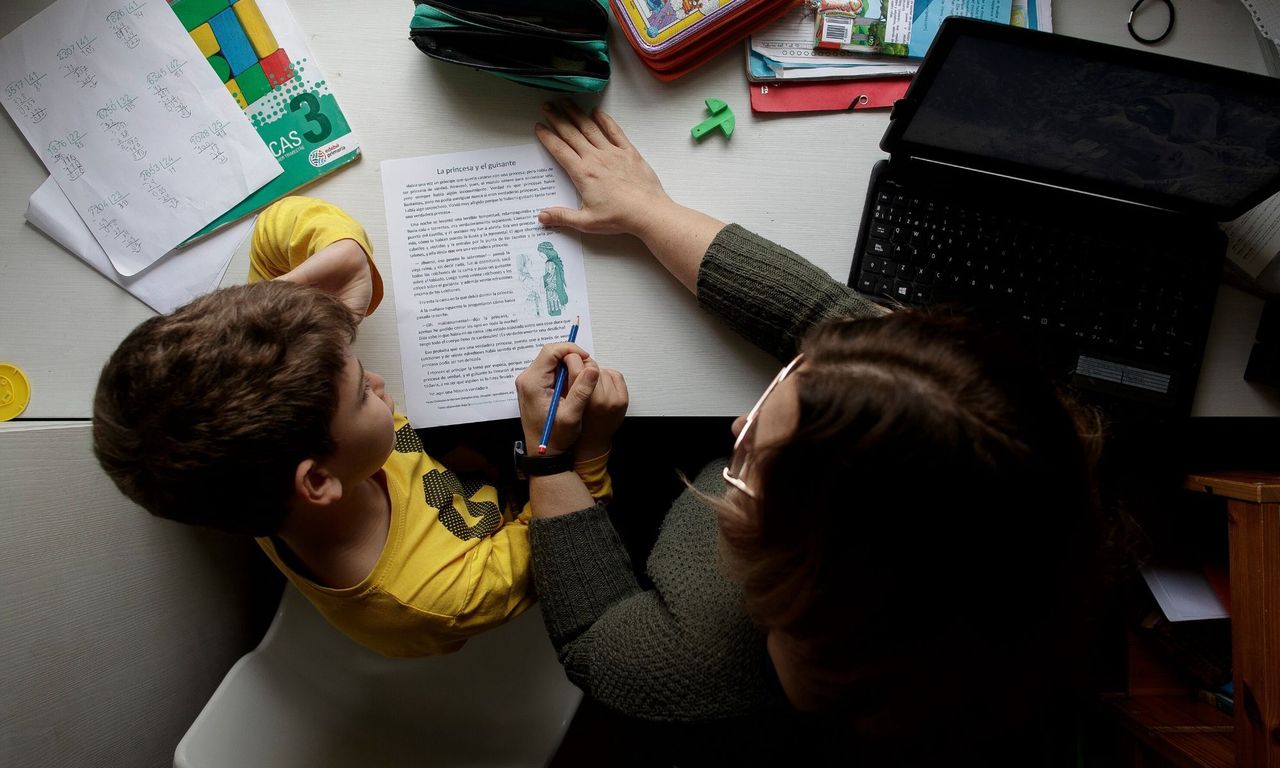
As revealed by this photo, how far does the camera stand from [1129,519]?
2.54 feet

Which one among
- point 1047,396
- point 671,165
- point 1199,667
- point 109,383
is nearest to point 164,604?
point 109,383

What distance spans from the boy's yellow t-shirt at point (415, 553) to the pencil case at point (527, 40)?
22 cm

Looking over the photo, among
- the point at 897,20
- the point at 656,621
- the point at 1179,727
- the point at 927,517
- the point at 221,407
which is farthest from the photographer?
the point at 1179,727

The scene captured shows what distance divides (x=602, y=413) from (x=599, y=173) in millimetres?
265

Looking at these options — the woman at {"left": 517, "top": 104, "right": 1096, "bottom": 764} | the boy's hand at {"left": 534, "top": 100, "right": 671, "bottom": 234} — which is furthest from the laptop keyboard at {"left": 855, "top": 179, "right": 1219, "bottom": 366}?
the boy's hand at {"left": 534, "top": 100, "right": 671, "bottom": 234}

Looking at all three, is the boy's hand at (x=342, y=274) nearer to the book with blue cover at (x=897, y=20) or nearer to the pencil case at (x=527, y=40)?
the pencil case at (x=527, y=40)

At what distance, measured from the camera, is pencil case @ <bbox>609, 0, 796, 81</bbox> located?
30.5 inches

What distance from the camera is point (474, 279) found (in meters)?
0.79

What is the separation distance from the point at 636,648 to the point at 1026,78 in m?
0.64

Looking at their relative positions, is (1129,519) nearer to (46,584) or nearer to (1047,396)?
(1047,396)

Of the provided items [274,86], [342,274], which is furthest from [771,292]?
[274,86]

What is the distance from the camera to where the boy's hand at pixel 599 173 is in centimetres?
77

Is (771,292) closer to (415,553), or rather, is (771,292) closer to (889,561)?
(889,561)

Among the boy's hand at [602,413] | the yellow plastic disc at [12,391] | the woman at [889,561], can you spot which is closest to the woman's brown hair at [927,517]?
the woman at [889,561]
